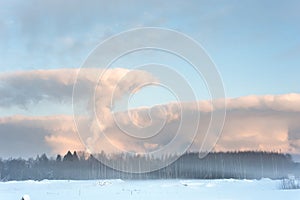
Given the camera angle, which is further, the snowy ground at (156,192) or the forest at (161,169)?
the forest at (161,169)

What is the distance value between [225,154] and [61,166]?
122 feet

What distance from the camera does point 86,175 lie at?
79.5 m

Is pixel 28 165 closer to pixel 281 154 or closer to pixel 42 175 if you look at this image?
pixel 42 175

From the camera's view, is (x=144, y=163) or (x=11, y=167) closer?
(x=144, y=163)

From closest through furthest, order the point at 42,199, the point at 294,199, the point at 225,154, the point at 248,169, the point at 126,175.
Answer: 1. the point at 294,199
2. the point at 42,199
3. the point at 126,175
4. the point at 248,169
5. the point at 225,154

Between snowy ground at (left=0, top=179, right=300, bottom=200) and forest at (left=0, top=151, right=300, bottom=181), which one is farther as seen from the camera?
forest at (left=0, top=151, right=300, bottom=181)

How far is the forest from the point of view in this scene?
77.2 m

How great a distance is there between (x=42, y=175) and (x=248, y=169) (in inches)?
A: 1650

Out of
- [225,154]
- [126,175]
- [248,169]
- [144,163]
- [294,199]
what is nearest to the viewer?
[294,199]

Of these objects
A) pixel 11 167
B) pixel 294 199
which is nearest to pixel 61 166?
pixel 11 167

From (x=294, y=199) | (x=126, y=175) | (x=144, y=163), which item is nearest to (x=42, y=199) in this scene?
(x=294, y=199)

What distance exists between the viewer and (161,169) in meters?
81.3

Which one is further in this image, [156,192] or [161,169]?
[161,169]

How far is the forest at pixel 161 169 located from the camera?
77.2 m
